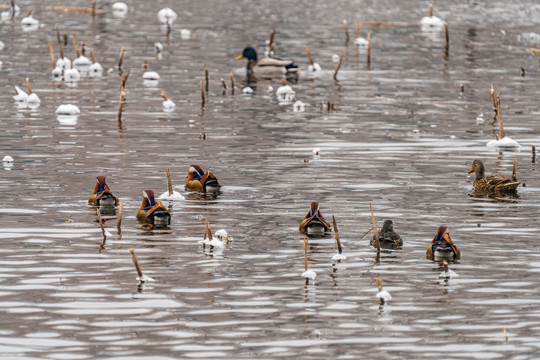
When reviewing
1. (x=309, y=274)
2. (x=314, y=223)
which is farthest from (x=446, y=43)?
(x=309, y=274)

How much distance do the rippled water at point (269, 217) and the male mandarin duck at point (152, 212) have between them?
0.67ft

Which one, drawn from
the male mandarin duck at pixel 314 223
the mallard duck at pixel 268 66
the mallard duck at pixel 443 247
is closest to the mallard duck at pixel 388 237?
the mallard duck at pixel 443 247

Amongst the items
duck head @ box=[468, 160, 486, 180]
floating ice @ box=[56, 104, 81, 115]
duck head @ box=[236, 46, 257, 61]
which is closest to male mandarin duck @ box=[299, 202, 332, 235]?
duck head @ box=[468, 160, 486, 180]

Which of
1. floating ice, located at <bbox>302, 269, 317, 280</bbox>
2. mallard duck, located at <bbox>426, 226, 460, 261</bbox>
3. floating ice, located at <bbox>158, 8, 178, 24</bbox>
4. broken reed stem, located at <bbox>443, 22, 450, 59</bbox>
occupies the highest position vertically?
floating ice, located at <bbox>158, 8, 178, 24</bbox>

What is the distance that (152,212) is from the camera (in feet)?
57.9

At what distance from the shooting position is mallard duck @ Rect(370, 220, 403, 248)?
53.0ft

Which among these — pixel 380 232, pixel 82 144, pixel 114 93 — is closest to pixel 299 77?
pixel 114 93

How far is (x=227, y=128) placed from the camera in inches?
1125

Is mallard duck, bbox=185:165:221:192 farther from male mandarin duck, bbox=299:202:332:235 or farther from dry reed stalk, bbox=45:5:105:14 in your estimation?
dry reed stalk, bbox=45:5:105:14

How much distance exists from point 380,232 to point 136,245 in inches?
138

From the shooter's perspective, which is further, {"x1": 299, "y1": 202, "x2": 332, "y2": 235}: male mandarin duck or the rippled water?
{"x1": 299, "y1": 202, "x2": 332, "y2": 235}: male mandarin duck

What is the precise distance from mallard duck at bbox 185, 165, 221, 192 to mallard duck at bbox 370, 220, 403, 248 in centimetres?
470

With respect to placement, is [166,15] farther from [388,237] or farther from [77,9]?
[388,237]

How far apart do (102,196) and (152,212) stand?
5.09 ft
